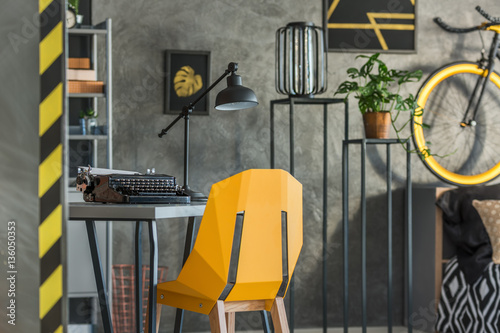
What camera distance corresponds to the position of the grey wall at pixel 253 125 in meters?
4.14

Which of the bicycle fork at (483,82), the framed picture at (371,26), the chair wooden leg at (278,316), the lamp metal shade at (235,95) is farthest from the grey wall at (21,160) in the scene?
the bicycle fork at (483,82)

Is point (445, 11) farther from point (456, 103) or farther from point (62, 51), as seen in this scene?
point (62, 51)

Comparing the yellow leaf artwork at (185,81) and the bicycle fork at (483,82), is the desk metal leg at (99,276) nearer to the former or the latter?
the yellow leaf artwork at (185,81)

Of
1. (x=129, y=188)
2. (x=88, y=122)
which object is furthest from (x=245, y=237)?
(x=88, y=122)

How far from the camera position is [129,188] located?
2.32m

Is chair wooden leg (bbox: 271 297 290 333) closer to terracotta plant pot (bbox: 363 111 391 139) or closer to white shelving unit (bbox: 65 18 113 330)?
white shelving unit (bbox: 65 18 113 330)

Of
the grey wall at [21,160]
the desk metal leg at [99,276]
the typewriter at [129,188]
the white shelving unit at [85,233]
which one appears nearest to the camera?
the grey wall at [21,160]

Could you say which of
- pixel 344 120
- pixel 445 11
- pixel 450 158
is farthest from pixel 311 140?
pixel 445 11

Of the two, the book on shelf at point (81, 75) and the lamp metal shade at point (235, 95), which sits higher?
the book on shelf at point (81, 75)

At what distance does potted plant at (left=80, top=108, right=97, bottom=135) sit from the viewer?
12.4 feet

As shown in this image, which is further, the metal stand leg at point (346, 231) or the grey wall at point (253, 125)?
the grey wall at point (253, 125)

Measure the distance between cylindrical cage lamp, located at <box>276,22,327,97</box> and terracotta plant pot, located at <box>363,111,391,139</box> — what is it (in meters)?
0.35

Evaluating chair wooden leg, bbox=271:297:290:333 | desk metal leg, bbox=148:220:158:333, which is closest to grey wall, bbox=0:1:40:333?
desk metal leg, bbox=148:220:158:333

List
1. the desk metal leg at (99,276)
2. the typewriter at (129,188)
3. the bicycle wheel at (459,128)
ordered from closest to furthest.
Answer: the typewriter at (129,188)
the desk metal leg at (99,276)
the bicycle wheel at (459,128)
